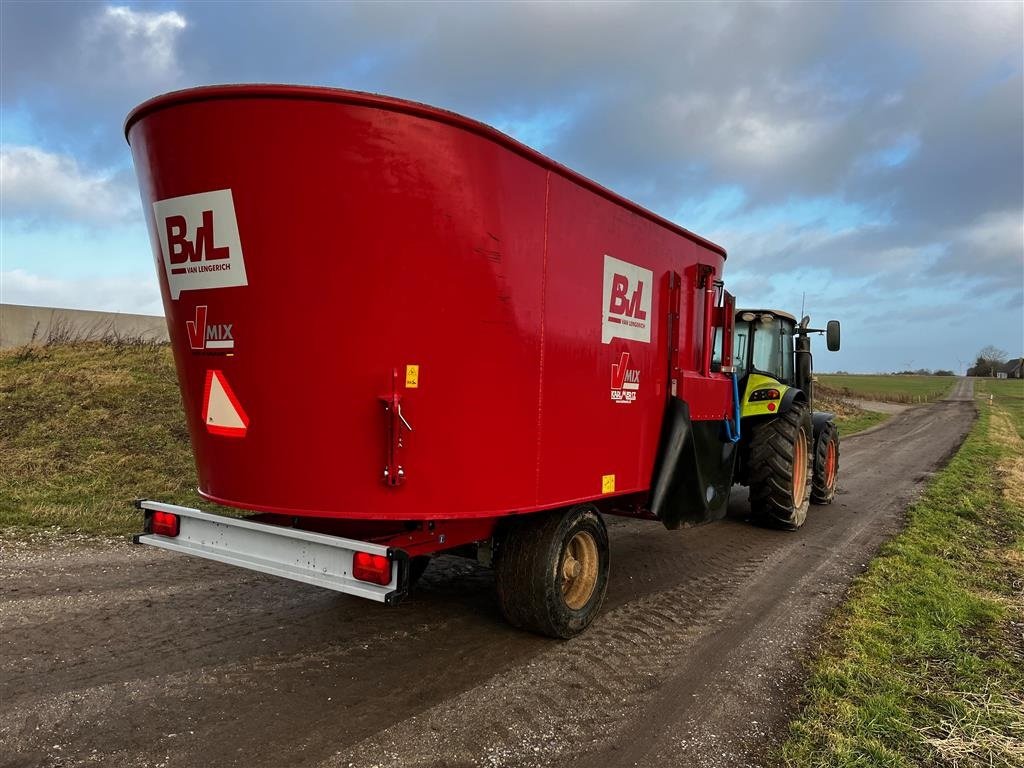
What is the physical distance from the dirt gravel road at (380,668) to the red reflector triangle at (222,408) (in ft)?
4.29

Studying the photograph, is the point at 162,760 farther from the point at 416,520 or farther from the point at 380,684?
the point at 416,520

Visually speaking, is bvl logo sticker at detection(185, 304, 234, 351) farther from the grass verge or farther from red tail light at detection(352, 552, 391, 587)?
the grass verge

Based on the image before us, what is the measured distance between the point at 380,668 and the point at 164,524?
5.18 feet

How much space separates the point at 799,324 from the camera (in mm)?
8773

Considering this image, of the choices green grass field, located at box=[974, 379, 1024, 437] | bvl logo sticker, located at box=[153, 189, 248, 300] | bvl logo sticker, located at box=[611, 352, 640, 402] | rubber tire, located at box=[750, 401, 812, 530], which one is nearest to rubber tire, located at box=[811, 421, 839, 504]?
rubber tire, located at box=[750, 401, 812, 530]

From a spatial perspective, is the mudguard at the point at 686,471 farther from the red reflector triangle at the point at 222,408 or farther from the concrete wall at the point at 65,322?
the concrete wall at the point at 65,322

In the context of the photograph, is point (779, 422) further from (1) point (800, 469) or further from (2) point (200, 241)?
(2) point (200, 241)

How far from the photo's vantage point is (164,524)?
160 inches

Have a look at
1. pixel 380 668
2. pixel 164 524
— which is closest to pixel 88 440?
pixel 164 524

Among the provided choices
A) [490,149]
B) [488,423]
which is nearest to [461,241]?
[490,149]

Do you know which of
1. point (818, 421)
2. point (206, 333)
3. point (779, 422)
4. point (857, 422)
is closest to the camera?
point (206, 333)

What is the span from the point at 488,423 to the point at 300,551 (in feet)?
3.84

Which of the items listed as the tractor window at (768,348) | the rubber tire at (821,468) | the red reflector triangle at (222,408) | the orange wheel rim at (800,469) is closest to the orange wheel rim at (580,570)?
the red reflector triangle at (222,408)

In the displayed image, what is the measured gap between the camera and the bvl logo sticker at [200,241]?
3.28 m
